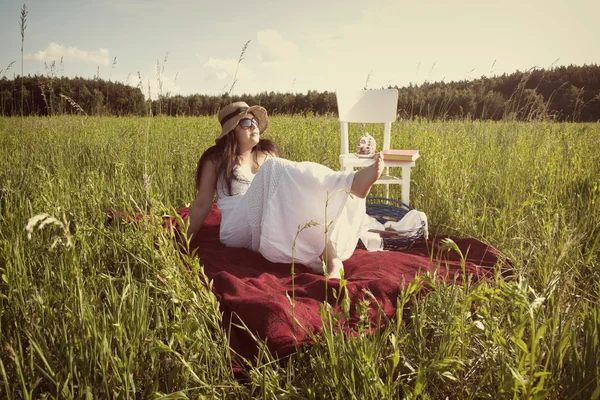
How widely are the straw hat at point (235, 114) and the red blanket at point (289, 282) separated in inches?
32.3

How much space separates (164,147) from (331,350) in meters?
4.15

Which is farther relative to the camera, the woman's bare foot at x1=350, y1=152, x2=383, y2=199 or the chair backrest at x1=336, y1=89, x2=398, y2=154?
the chair backrest at x1=336, y1=89, x2=398, y2=154

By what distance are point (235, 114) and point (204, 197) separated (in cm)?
64

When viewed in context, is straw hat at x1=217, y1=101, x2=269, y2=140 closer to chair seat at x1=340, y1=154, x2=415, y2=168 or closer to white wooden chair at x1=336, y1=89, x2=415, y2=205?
chair seat at x1=340, y1=154, x2=415, y2=168

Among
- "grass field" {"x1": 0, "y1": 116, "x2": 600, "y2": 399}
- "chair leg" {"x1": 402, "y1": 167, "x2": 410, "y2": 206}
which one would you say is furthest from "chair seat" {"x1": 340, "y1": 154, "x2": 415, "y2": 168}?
"grass field" {"x1": 0, "y1": 116, "x2": 600, "y2": 399}

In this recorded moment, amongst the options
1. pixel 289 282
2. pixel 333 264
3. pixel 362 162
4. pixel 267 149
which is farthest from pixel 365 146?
pixel 289 282

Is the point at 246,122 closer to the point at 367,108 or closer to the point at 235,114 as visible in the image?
the point at 235,114

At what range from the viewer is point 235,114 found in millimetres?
3010

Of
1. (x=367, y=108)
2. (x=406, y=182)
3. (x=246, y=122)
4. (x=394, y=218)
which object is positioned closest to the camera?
(x=246, y=122)

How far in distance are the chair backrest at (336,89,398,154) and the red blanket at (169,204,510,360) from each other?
1370mm

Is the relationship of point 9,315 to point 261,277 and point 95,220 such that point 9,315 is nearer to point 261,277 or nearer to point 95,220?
point 95,220

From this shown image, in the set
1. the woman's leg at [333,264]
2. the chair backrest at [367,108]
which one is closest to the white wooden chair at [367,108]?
the chair backrest at [367,108]

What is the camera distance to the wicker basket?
9.26 feet

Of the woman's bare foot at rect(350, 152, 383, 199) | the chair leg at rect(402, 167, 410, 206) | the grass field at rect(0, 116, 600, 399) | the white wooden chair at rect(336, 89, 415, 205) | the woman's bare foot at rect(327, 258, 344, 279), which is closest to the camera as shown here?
the grass field at rect(0, 116, 600, 399)
